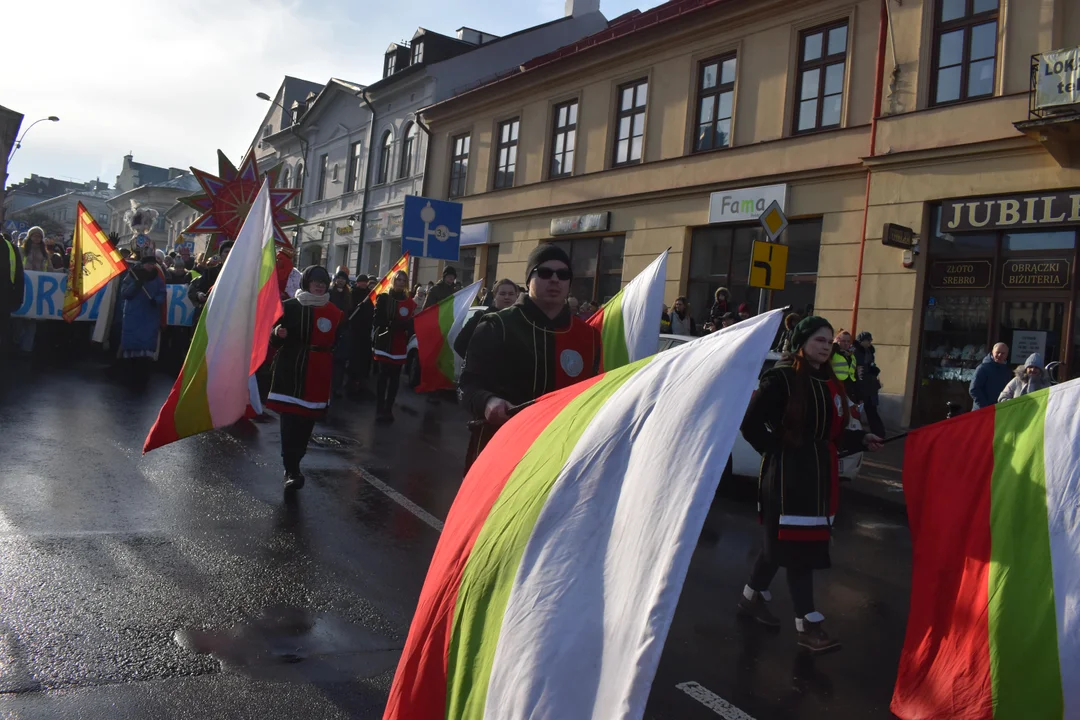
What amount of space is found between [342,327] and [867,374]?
8.19m

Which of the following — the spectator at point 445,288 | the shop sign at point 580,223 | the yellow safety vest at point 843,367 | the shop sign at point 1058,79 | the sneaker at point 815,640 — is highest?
the shop sign at point 1058,79

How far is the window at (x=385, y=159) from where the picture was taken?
33531 mm

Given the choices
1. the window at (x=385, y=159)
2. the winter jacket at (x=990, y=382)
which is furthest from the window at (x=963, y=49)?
the window at (x=385, y=159)

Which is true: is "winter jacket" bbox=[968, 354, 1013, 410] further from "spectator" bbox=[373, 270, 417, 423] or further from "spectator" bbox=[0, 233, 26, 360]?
"spectator" bbox=[0, 233, 26, 360]

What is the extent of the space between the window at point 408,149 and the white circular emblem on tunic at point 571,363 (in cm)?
2827

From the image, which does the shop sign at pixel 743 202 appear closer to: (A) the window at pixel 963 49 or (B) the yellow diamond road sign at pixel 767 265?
(A) the window at pixel 963 49

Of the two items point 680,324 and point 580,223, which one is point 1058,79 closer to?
point 680,324

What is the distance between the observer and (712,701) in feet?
12.8

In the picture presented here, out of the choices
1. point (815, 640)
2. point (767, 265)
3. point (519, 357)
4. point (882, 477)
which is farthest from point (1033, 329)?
point (519, 357)

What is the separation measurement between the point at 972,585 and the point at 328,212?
Answer: 1462 inches

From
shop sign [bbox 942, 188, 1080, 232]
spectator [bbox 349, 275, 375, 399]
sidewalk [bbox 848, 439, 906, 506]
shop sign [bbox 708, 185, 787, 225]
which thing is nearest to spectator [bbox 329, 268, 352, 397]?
spectator [bbox 349, 275, 375, 399]

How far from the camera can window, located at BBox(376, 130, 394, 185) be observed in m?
33.5

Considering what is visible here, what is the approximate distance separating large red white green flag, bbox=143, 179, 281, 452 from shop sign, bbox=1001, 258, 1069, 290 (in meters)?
11.5

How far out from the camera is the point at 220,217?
13.5m
